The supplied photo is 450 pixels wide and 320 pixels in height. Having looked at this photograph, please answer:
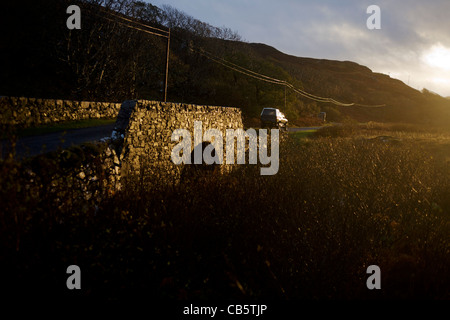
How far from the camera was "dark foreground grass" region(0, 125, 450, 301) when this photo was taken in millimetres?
3818

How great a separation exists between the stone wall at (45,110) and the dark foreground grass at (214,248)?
430cm

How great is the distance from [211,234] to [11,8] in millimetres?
25350

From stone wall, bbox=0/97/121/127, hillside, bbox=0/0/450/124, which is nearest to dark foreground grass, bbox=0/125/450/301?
stone wall, bbox=0/97/121/127

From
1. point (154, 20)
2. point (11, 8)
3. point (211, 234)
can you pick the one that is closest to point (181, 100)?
point (11, 8)

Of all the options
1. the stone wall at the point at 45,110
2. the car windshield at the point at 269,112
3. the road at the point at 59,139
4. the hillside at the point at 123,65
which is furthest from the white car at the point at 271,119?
the road at the point at 59,139

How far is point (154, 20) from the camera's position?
56312 mm

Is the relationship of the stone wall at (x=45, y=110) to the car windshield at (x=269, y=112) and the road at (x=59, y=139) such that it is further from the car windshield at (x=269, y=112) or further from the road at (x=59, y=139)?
the car windshield at (x=269, y=112)

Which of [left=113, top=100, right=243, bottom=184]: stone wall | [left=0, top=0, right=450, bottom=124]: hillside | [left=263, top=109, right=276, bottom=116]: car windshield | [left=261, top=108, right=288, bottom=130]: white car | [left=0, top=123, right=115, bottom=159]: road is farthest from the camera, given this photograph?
[left=263, top=109, right=276, bottom=116]: car windshield

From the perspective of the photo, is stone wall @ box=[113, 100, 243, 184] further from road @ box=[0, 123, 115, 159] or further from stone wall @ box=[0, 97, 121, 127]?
stone wall @ box=[0, 97, 121, 127]

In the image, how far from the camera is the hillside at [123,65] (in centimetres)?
1917

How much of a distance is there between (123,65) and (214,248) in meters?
20.5

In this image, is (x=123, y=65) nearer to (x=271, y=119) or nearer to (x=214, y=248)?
(x=271, y=119)

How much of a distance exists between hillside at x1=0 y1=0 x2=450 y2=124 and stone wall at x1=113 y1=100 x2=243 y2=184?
4447 mm

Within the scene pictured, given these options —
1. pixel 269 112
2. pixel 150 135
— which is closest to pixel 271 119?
pixel 269 112
